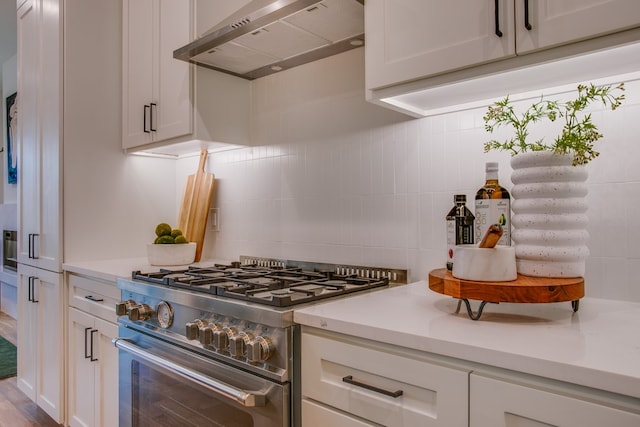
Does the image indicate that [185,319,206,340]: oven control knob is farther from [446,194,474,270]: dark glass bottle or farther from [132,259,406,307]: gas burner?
[446,194,474,270]: dark glass bottle

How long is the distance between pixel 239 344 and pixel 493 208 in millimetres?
785

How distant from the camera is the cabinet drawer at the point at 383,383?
33.0 inches

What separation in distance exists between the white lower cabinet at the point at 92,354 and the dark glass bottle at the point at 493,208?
1460 mm

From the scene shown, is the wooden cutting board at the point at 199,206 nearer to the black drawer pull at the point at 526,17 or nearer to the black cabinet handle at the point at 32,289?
the black cabinet handle at the point at 32,289

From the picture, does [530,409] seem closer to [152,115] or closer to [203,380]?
[203,380]

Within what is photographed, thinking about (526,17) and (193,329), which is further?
(193,329)

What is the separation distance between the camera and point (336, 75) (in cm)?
182

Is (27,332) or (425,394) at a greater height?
(425,394)

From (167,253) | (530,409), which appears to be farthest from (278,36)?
(530,409)

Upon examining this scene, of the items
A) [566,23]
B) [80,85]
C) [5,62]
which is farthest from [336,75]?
[5,62]

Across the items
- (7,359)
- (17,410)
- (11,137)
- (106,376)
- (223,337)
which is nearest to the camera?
(223,337)

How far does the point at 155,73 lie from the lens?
2.13 m

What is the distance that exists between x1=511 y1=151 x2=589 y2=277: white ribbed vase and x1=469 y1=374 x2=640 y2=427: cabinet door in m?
0.37

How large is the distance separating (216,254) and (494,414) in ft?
6.10
